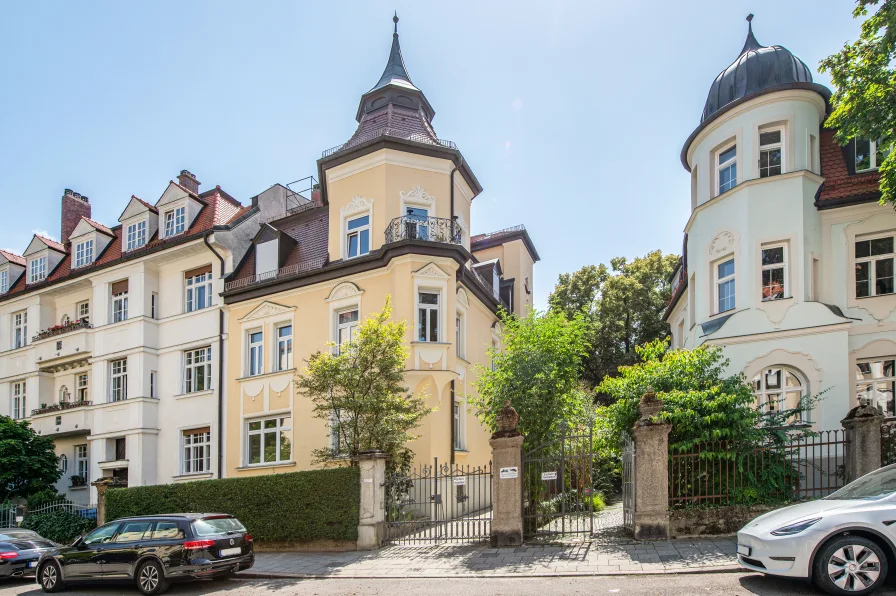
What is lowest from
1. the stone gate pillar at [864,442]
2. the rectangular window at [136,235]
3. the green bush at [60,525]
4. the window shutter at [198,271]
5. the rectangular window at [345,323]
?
the green bush at [60,525]

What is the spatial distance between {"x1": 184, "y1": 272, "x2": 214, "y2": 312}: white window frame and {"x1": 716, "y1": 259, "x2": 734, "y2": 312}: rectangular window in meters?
17.0

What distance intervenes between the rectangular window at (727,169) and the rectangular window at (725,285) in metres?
2.01

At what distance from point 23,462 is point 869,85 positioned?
27.8 m

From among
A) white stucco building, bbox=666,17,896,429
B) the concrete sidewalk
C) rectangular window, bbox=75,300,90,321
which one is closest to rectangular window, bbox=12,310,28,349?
rectangular window, bbox=75,300,90,321

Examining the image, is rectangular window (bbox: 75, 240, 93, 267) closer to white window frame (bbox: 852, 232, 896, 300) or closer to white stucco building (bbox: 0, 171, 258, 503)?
white stucco building (bbox: 0, 171, 258, 503)

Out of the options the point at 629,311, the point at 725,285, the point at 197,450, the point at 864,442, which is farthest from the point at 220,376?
the point at 629,311

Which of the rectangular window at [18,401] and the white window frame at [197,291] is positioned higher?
the white window frame at [197,291]

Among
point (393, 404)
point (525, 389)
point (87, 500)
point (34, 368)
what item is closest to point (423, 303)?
point (393, 404)

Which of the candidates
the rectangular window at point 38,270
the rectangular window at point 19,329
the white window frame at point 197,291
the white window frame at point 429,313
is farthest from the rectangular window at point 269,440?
the rectangular window at point 38,270

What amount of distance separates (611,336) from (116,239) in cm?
2545

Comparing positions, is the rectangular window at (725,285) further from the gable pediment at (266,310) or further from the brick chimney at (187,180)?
the brick chimney at (187,180)

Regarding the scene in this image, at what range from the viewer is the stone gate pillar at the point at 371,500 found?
48.6 feet

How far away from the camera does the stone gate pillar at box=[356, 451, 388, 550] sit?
14820 mm

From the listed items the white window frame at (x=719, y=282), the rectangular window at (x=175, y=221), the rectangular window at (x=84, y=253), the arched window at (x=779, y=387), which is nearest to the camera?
the arched window at (x=779, y=387)
